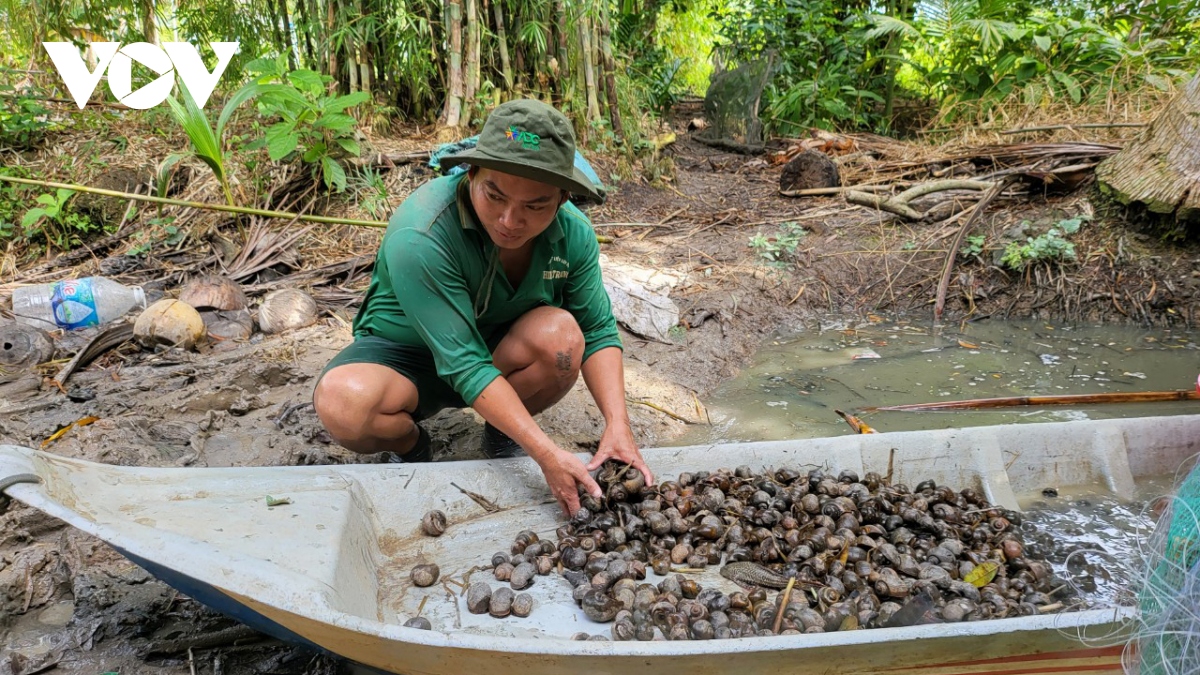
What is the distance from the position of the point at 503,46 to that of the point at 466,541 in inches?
178

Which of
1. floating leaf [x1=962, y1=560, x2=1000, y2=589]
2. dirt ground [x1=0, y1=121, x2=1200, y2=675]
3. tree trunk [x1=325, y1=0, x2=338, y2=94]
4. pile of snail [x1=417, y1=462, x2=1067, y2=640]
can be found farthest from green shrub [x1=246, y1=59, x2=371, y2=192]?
floating leaf [x1=962, y1=560, x2=1000, y2=589]

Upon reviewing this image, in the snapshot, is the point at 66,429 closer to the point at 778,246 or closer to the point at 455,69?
the point at 455,69

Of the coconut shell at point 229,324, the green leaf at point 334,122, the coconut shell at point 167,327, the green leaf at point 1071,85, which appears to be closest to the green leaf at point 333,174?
the green leaf at point 334,122

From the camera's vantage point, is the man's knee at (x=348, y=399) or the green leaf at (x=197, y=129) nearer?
the man's knee at (x=348, y=399)

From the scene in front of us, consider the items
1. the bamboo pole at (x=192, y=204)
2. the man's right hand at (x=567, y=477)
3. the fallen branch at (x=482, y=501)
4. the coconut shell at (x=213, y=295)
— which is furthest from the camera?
the bamboo pole at (x=192, y=204)

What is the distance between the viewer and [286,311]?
4.02 meters

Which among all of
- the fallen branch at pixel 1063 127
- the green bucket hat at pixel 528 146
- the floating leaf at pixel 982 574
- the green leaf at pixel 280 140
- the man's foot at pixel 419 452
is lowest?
the man's foot at pixel 419 452

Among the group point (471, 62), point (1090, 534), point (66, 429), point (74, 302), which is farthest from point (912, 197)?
point (74, 302)

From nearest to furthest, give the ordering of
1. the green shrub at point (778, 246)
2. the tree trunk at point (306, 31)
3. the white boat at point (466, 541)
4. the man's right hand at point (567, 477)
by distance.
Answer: the white boat at point (466, 541)
the man's right hand at point (567, 477)
the green shrub at point (778, 246)
the tree trunk at point (306, 31)

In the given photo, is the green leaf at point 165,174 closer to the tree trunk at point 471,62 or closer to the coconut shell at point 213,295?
the coconut shell at point 213,295

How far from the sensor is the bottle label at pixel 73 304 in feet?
13.0

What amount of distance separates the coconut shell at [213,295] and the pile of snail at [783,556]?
8.90 ft

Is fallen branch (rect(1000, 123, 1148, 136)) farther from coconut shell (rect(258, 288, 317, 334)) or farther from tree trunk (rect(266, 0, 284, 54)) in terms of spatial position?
tree trunk (rect(266, 0, 284, 54))

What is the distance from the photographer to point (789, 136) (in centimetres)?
775
